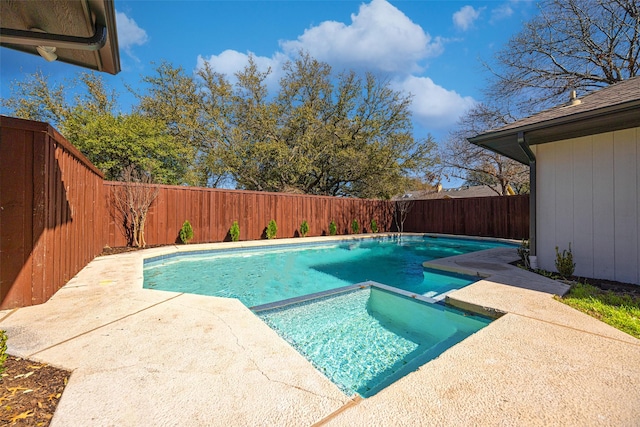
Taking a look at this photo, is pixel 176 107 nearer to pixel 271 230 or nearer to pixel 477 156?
pixel 271 230

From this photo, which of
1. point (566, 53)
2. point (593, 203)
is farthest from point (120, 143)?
point (566, 53)

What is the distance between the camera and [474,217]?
12.3m

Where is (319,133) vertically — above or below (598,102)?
above

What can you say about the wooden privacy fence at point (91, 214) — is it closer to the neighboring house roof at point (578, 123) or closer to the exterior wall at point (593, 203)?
the neighboring house roof at point (578, 123)

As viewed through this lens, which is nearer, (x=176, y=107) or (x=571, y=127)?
(x=571, y=127)

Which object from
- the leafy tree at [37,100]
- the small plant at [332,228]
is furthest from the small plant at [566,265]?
the leafy tree at [37,100]

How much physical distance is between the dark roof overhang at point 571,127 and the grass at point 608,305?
218cm

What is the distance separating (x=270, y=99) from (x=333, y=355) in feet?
48.9

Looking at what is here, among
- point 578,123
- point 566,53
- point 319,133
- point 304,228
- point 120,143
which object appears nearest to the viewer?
point 578,123

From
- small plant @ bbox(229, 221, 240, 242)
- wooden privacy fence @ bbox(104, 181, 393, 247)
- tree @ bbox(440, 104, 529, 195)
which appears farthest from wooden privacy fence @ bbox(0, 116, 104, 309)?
tree @ bbox(440, 104, 529, 195)

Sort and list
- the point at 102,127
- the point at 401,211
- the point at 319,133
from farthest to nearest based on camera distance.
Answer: the point at 401,211 < the point at 319,133 < the point at 102,127

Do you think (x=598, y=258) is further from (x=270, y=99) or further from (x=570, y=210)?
(x=270, y=99)

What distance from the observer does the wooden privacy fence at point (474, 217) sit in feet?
36.2

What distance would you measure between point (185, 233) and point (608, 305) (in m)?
8.93
